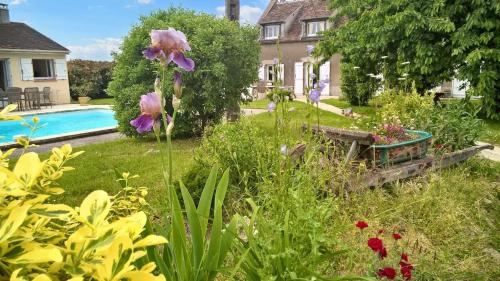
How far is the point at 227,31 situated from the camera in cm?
896

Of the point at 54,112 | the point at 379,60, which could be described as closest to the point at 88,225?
the point at 379,60

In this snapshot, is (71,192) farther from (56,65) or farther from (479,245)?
(56,65)

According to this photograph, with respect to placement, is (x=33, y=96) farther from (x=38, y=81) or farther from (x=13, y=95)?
(x=38, y=81)

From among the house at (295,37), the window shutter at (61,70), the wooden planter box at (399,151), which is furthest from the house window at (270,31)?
the wooden planter box at (399,151)

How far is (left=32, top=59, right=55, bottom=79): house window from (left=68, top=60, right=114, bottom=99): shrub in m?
1.48

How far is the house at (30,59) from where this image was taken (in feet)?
64.9

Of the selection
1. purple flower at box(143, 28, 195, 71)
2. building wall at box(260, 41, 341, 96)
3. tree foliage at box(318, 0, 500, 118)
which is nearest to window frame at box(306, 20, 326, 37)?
building wall at box(260, 41, 341, 96)

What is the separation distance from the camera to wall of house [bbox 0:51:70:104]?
1970 centimetres

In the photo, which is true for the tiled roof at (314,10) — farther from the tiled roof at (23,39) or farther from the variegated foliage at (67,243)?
the variegated foliage at (67,243)

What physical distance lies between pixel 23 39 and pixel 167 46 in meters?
23.4

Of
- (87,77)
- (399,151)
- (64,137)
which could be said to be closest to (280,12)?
(87,77)

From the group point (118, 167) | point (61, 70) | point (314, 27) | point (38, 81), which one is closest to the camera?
point (118, 167)

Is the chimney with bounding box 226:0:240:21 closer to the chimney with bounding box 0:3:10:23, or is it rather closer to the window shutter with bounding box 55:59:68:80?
the window shutter with bounding box 55:59:68:80

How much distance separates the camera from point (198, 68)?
855 centimetres
